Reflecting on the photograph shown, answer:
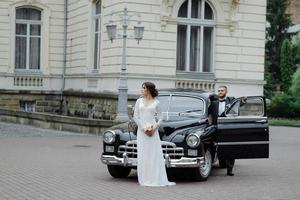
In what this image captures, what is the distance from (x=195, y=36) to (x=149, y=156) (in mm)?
16571

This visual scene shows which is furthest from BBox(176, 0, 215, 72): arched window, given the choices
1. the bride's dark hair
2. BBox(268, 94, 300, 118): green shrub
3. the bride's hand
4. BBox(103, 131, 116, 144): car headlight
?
BBox(268, 94, 300, 118): green shrub

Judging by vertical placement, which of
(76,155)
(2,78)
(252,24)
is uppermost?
(252,24)

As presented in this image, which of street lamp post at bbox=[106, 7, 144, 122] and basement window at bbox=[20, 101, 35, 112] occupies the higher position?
street lamp post at bbox=[106, 7, 144, 122]

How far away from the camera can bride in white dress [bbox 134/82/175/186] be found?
12.5m

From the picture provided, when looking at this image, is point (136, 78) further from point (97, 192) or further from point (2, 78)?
point (97, 192)

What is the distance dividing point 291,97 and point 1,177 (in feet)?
131

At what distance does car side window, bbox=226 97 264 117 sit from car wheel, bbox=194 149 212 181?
1370mm

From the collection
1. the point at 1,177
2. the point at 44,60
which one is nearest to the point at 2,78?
the point at 44,60

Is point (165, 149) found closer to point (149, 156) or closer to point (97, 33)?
point (149, 156)

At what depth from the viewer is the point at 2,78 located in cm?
3278

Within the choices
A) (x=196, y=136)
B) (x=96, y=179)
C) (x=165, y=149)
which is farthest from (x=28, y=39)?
(x=196, y=136)

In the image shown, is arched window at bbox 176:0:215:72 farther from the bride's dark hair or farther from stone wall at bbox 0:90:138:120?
the bride's dark hair

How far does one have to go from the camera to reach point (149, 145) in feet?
41.1

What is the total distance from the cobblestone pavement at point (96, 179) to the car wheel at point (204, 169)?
0.54 feet
